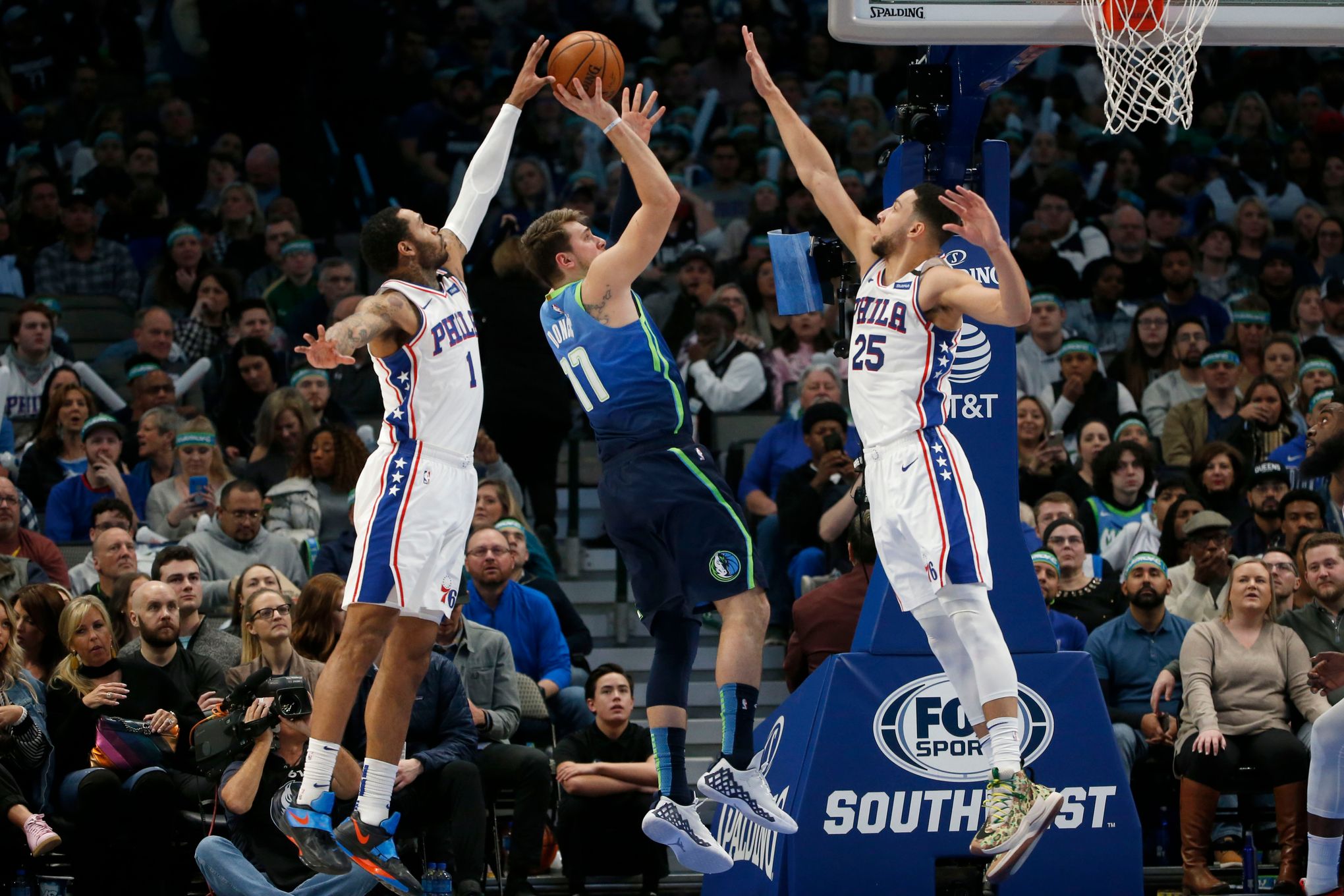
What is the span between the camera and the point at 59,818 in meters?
9.61

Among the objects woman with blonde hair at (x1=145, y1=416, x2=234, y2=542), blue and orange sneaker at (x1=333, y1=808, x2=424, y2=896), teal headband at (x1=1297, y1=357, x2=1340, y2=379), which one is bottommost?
blue and orange sneaker at (x1=333, y1=808, x2=424, y2=896)

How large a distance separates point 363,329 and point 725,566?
177 cm

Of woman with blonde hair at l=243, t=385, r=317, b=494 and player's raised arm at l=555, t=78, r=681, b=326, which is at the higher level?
player's raised arm at l=555, t=78, r=681, b=326

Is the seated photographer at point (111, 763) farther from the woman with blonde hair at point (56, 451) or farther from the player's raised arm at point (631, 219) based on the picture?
the player's raised arm at point (631, 219)

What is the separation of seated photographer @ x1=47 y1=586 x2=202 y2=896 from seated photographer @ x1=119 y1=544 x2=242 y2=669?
0.43m

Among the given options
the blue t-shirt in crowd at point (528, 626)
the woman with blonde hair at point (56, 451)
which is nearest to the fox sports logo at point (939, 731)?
the blue t-shirt in crowd at point (528, 626)

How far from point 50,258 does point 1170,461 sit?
9338 millimetres

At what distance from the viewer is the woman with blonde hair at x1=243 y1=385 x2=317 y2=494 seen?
41.0 feet

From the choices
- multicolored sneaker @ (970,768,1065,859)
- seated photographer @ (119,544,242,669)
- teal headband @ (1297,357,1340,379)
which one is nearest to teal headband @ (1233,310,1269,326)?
teal headband @ (1297,357,1340,379)

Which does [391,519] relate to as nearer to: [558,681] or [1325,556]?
[558,681]

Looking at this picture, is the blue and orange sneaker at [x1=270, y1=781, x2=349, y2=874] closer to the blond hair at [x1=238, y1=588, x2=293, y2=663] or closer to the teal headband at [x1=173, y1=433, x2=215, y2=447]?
the blond hair at [x1=238, y1=588, x2=293, y2=663]

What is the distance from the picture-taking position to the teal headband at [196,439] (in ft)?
40.0

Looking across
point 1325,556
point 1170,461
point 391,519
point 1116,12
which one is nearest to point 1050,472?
point 1170,461

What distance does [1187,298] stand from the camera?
15.7m
